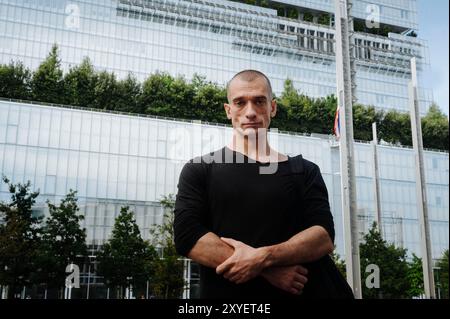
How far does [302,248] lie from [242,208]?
0.60ft

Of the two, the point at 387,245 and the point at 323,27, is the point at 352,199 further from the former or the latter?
the point at 323,27

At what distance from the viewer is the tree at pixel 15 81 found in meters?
11.4

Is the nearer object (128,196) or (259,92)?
(259,92)

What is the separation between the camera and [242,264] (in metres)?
1.22

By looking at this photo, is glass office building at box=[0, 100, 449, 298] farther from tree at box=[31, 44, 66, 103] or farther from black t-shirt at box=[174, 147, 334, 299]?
black t-shirt at box=[174, 147, 334, 299]

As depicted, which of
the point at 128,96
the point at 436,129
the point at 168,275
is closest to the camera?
the point at 168,275

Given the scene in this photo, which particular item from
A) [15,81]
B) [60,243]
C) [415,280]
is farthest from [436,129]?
[15,81]

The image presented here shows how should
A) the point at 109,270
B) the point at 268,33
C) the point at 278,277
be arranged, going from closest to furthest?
1. the point at 278,277
2. the point at 109,270
3. the point at 268,33

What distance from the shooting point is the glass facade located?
11102 mm

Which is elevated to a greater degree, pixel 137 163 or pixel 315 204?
pixel 137 163

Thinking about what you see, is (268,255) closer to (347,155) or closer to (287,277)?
(287,277)

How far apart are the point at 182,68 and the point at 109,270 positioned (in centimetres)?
857

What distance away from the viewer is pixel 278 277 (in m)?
1.27
